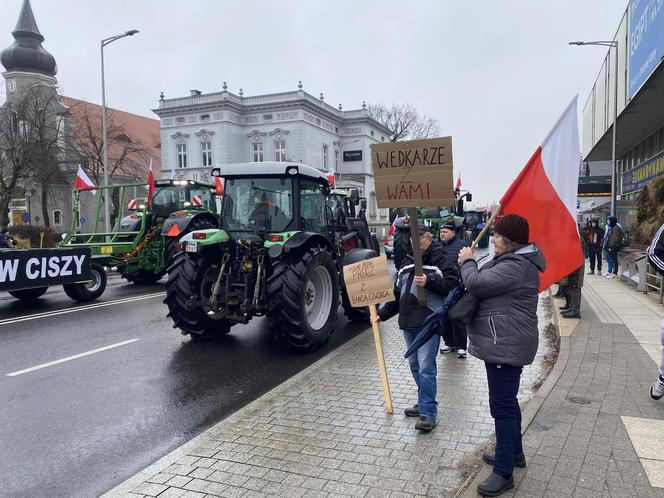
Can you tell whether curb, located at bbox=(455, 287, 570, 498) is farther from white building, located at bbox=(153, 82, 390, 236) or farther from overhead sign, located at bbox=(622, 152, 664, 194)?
white building, located at bbox=(153, 82, 390, 236)

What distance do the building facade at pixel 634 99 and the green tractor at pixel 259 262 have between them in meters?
10.7

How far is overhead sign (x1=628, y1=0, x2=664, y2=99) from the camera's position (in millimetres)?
13711

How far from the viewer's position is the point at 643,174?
74.1 ft

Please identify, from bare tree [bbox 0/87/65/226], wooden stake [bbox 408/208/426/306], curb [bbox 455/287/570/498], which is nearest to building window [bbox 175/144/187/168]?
bare tree [bbox 0/87/65/226]

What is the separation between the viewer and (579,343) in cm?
674

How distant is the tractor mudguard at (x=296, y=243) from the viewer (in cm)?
656

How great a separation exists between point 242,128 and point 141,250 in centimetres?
4357

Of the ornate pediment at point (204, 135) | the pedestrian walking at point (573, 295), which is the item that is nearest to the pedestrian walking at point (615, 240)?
the pedestrian walking at point (573, 295)

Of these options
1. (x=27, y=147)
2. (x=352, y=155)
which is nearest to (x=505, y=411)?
(x=27, y=147)

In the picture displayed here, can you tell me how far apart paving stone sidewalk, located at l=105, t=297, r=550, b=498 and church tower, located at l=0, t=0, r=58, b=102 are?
2122 inches

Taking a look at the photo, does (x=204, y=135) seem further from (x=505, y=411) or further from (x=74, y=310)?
(x=505, y=411)

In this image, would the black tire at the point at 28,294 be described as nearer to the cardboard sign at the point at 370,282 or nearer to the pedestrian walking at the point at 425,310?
the cardboard sign at the point at 370,282

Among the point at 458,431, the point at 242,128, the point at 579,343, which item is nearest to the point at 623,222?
the point at 579,343

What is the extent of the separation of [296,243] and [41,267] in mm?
6079
